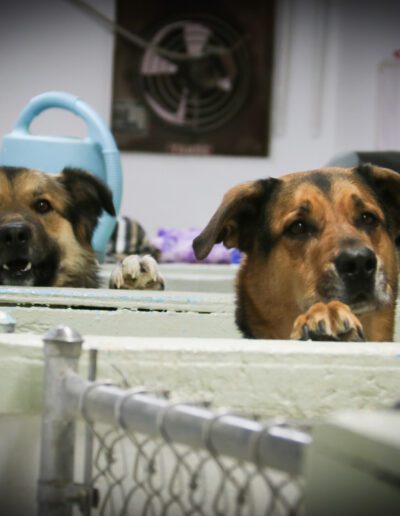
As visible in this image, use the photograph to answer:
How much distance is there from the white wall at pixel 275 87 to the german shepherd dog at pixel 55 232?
3219mm

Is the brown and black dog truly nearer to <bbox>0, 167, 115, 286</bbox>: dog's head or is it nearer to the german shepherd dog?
the german shepherd dog

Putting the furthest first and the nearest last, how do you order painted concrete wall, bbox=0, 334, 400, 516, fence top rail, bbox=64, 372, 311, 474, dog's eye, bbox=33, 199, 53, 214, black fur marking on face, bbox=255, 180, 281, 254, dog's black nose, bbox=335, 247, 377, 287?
dog's eye, bbox=33, 199, 53, 214 → black fur marking on face, bbox=255, 180, 281, 254 → dog's black nose, bbox=335, 247, 377, 287 → painted concrete wall, bbox=0, 334, 400, 516 → fence top rail, bbox=64, 372, 311, 474

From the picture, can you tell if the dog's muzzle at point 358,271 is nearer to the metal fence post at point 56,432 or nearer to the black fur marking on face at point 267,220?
the black fur marking on face at point 267,220

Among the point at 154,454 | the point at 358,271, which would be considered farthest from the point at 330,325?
the point at 154,454

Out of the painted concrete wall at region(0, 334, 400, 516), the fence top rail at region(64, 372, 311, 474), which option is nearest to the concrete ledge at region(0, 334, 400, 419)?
the painted concrete wall at region(0, 334, 400, 516)

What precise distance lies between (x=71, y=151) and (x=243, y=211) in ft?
3.76

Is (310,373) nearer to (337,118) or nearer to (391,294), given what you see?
(391,294)

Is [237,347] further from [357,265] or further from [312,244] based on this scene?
[312,244]

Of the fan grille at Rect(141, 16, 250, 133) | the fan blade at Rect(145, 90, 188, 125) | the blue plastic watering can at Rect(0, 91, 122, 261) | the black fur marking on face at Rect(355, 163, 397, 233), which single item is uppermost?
the fan grille at Rect(141, 16, 250, 133)

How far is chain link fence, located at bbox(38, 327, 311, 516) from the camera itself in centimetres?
64

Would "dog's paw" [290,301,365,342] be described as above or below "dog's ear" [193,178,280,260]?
below

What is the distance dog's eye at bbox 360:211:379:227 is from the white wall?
166 inches

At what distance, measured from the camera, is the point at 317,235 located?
5.85 feet

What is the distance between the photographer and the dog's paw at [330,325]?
1383 millimetres
